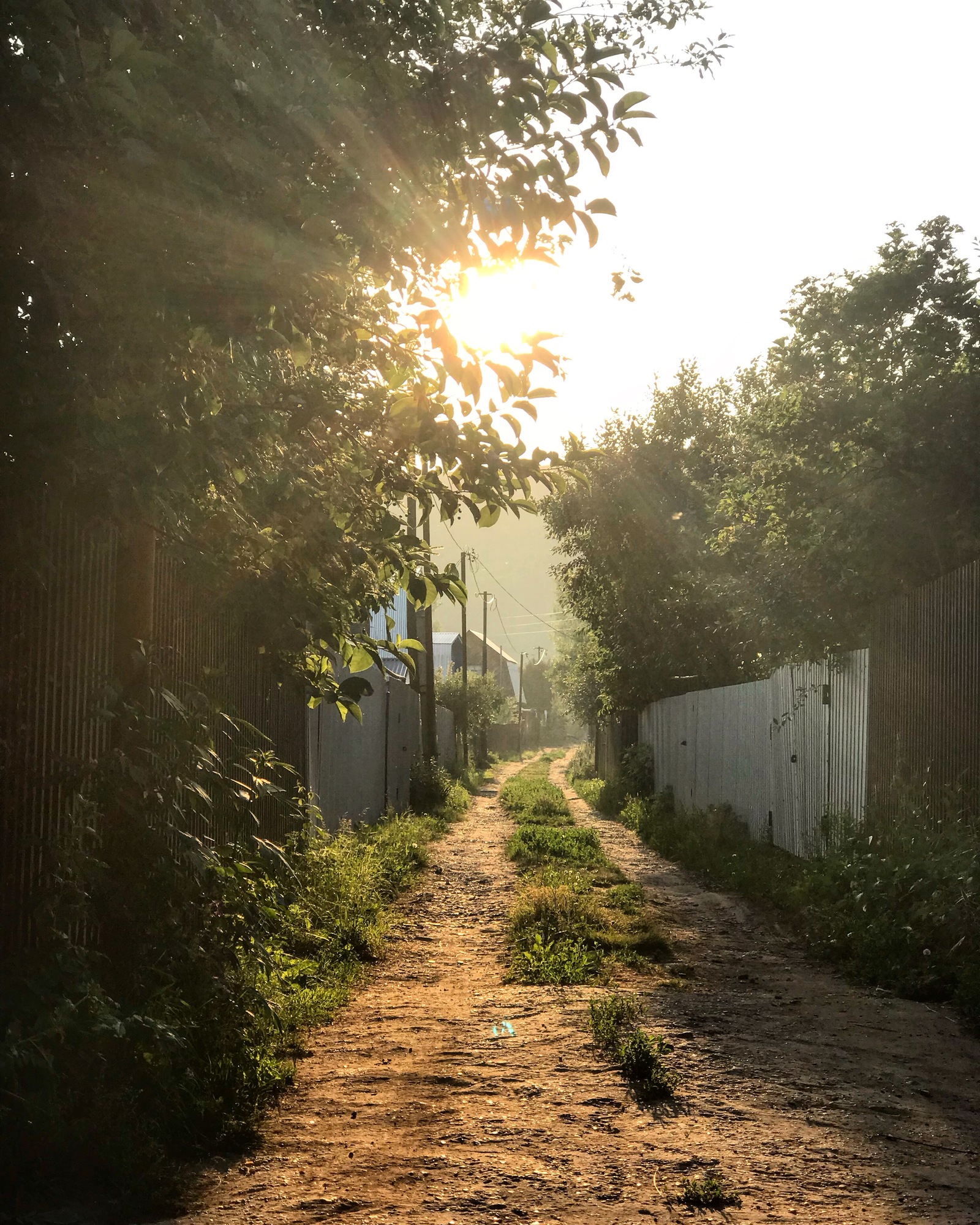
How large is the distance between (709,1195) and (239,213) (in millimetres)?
3589

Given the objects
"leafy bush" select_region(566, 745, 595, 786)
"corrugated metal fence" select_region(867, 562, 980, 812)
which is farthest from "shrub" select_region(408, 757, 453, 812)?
"leafy bush" select_region(566, 745, 595, 786)

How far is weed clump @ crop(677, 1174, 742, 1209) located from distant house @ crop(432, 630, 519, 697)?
1716 inches

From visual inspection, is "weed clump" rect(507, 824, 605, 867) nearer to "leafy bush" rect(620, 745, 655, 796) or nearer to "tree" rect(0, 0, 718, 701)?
"leafy bush" rect(620, 745, 655, 796)

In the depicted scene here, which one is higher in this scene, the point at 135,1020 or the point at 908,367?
the point at 908,367

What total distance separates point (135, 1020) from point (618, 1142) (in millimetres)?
1788

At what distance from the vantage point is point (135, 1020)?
3.52 meters

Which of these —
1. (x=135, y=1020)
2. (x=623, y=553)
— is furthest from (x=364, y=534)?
(x=623, y=553)

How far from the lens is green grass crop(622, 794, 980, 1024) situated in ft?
20.4

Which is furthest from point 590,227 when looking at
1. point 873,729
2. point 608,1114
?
point 873,729

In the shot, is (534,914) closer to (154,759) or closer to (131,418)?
(154,759)

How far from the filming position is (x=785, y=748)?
40.7 ft

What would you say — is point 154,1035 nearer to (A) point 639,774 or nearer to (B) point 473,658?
(A) point 639,774

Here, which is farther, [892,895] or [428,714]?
[428,714]

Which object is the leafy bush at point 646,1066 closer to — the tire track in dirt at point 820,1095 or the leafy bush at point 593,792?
the tire track in dirt at point 820,1095
